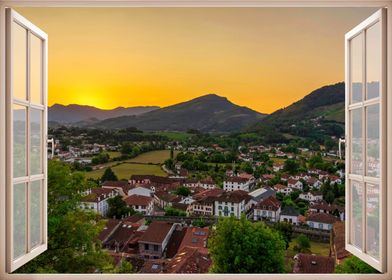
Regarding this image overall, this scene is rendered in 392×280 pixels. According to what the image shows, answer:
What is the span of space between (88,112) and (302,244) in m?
2.81

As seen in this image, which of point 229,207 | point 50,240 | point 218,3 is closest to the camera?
point 218,3

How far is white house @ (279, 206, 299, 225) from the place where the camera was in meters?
4.31

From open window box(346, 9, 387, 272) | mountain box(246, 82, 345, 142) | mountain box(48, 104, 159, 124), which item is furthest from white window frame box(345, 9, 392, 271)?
mountain box(48, 104, 159, 124)

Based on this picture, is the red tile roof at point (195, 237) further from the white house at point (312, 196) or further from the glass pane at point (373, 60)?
the glass pane at point (373, 60)

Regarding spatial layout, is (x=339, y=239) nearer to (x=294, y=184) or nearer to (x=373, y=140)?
(x=294, y=184)

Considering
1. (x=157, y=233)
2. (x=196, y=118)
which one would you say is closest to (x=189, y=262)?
(x=157, y=233)

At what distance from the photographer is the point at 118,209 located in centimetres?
448

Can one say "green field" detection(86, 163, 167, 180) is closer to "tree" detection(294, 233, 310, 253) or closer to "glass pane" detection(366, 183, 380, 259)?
"tree" detection(294, 233, 310, 253)

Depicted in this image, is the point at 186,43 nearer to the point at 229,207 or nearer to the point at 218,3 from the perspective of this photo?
the point at 229,207

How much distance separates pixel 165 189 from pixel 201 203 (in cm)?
43

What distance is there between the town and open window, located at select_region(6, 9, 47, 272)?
250cm

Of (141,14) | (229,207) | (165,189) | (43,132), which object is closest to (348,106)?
(43,132)

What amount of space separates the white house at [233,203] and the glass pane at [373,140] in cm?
260

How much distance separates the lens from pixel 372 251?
1.77 metres
